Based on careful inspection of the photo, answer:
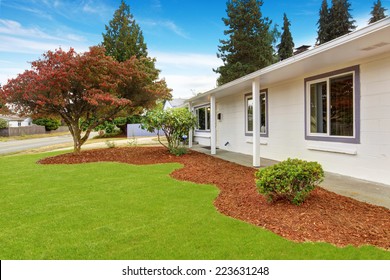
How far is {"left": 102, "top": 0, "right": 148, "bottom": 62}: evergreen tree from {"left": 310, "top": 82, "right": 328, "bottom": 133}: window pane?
21045 millimetres

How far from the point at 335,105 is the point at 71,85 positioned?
9.01 metres

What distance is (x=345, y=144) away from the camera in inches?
247

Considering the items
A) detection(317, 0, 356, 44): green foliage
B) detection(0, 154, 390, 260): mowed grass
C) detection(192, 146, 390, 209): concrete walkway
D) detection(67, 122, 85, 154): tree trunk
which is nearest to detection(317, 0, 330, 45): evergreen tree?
detection(317, 0, 356, 44): green foliage

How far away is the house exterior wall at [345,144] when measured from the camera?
548 cm

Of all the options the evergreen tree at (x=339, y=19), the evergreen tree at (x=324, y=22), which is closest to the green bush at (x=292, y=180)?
the evergreen tree at (x=339, y=19)

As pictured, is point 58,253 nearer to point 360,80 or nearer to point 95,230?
point 95,230

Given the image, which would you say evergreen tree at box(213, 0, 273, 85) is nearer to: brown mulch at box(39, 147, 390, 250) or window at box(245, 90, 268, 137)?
window at box(245, 90, 268, 137)

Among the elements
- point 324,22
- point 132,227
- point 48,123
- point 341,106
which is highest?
point 324,22

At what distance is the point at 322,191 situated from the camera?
4922 millimetres

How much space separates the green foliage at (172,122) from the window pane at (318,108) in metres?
4.83

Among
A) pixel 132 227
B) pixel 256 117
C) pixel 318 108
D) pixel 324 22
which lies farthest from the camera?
pixel 324 22

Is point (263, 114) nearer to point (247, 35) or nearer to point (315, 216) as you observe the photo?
point (315, 216)

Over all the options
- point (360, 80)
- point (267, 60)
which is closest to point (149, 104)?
point (360, 80)

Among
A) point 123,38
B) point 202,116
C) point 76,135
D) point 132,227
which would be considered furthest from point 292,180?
point 123,38
